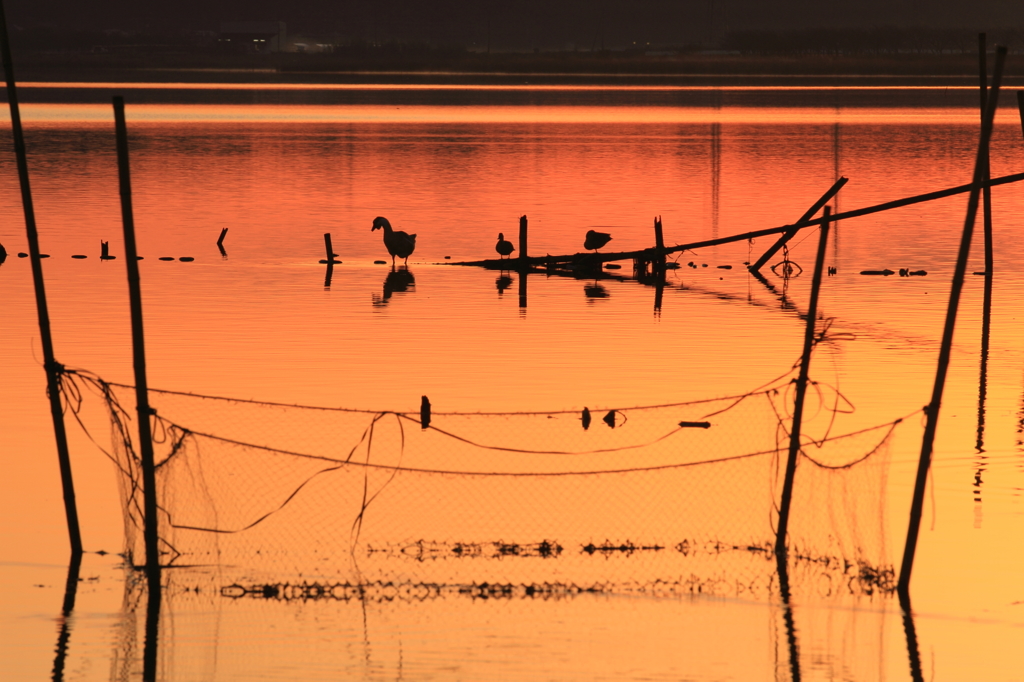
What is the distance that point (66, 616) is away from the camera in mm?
14547

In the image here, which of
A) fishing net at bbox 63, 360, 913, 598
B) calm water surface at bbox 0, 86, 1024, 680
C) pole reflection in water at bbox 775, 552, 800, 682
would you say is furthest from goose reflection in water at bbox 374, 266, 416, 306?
pole reflection in water at bbox 775, 552, 800, 682

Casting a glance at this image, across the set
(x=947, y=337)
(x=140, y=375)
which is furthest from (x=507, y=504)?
(x=947, y=337)

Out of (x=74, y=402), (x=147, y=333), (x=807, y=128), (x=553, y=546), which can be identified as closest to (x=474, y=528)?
(x=553, y=546)

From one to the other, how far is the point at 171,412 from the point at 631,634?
33.4ft

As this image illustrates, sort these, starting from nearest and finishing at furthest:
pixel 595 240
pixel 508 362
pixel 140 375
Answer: pixel 140 375, pixel 508 362, pixel 595 240

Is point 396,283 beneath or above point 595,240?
beneath

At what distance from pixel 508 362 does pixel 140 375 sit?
44.1ft

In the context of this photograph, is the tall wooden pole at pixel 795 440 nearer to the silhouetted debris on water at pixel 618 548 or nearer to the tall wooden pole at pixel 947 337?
the silhouetted debris on water at pixel 618 548

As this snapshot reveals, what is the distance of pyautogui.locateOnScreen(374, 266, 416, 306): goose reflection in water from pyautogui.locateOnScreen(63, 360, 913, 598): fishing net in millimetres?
14995

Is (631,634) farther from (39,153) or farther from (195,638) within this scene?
(39,153)

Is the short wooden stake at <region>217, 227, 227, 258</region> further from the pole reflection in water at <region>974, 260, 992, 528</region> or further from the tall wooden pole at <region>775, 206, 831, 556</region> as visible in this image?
the tall wooden pole at <region>775, 206, 831, 556</region>

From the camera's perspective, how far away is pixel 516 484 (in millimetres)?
19359

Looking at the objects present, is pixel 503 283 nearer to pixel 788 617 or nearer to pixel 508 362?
pixel 508 362

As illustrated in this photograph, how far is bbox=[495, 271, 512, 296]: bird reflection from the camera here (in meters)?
38.7
